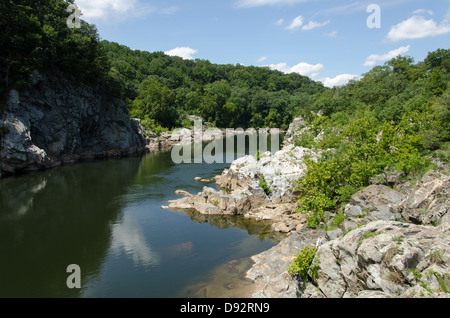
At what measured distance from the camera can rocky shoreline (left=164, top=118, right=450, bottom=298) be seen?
10.7m

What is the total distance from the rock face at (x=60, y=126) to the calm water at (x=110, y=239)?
461 cm

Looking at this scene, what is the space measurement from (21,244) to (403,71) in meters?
67.2

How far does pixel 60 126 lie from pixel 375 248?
49.2 meters

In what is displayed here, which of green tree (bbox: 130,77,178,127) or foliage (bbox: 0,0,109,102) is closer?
foliage (bbox: 0,0,109,102)

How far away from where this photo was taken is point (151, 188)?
37.2 metres

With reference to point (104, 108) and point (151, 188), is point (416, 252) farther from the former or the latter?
point (104, 108)

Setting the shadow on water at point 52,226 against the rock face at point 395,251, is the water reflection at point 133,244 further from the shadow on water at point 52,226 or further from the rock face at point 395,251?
the rock face at point 395,251

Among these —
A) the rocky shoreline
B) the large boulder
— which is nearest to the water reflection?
the rocky shoreline

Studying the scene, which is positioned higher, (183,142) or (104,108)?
(104,108)

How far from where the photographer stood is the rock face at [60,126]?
4003cm

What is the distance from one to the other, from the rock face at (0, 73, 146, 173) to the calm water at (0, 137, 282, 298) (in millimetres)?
4608

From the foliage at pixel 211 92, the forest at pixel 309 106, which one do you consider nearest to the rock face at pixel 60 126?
the forest at pixel 309 106

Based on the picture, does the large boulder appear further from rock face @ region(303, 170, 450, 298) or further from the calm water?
the calm water
